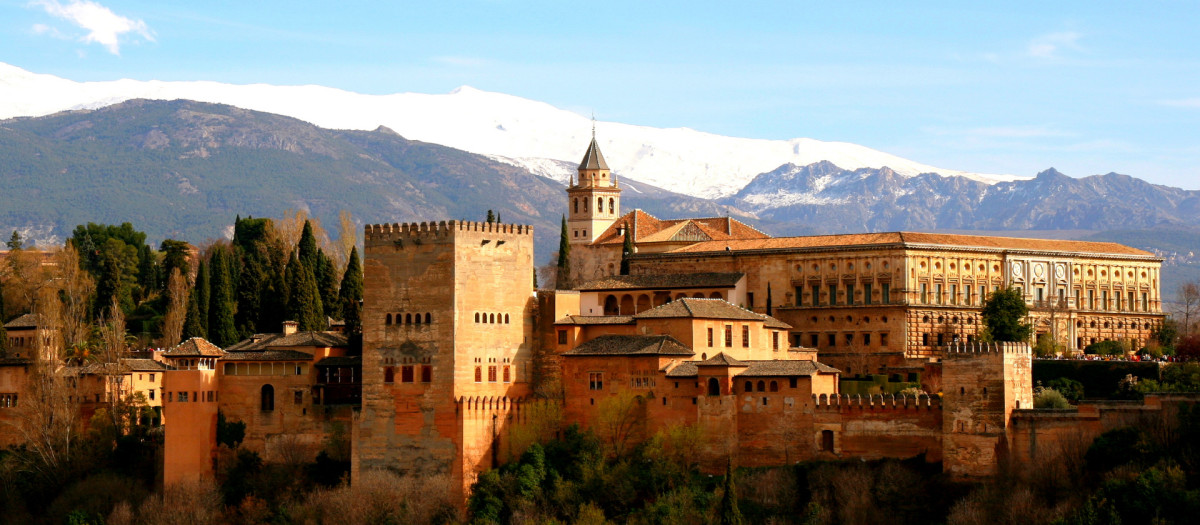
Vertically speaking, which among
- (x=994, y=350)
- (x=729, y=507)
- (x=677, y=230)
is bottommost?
(x=729, y=507)

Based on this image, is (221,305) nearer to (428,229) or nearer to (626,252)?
(428,229)

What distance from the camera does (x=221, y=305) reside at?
86.7 meters

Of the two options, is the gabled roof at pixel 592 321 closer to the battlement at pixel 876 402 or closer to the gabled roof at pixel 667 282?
the battlement at pixel 876 402

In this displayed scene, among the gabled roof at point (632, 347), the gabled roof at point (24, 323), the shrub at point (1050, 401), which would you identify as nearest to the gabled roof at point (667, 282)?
the gabled roof at point (632, 347)

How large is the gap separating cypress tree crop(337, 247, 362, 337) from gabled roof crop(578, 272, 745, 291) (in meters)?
10.5

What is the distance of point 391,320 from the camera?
69.0 metres

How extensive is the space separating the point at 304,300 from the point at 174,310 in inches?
354

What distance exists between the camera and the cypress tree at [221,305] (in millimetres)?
85125

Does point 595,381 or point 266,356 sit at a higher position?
point 266,356

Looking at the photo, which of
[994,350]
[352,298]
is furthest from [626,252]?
[994,350]

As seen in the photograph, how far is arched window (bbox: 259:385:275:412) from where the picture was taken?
236 feet

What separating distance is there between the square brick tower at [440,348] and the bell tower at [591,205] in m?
38.5

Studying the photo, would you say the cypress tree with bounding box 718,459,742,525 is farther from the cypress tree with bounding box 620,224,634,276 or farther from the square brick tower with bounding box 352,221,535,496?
the cypress tree with bounding box 620,224,634,276

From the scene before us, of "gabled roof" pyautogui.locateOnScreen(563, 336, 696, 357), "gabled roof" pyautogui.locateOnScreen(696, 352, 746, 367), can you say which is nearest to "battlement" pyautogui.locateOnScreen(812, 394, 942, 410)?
"gabled roof" pyautogui.locateOnScreen(696, 352, 746, 367)
